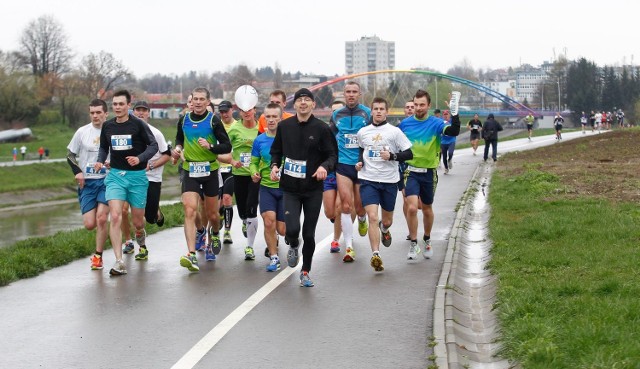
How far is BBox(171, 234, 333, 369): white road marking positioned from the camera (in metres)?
7.44

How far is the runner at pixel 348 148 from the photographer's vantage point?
1245 cm

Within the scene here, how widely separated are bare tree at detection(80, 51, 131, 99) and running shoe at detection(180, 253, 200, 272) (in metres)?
104

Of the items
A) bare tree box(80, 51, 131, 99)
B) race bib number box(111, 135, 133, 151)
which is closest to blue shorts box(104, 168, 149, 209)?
race bib number box(111, 135, 133, 151)

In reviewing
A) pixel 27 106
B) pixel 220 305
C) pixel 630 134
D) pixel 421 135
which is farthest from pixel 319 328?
pixel 27 106

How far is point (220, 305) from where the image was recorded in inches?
377

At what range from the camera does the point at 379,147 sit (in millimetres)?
11703

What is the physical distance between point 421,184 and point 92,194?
421 cm

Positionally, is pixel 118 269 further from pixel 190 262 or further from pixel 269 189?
pixel 269 189

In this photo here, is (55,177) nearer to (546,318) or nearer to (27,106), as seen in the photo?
→ (27,106)

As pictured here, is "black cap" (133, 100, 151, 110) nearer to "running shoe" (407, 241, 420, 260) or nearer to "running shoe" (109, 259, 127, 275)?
"running shoe" (109, 259, 127, 275)

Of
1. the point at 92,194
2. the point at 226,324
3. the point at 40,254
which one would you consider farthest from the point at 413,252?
the point at 40,254

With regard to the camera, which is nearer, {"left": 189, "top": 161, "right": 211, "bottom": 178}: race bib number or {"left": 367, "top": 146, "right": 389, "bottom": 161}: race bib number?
{"left": 367, "top": 146, "right": 389, "bottom": 161}: race bib number

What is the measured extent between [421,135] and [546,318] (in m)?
4.97

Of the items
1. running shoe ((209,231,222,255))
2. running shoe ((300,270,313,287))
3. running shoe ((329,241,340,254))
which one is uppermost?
running shoe ((209,231,222,255))
